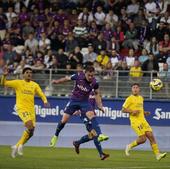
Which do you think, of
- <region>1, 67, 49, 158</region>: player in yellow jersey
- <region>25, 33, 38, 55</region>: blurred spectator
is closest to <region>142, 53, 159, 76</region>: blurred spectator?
<region>25, 33, 38, 55</region>: blurred spectator

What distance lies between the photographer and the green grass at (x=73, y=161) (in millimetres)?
15570

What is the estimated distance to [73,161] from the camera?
666 inches

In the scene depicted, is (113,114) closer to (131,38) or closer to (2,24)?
(131,38)

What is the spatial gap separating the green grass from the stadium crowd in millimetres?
8138

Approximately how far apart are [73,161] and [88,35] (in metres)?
13.5

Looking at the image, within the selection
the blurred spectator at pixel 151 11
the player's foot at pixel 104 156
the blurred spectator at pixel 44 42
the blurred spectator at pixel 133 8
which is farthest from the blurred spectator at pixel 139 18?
the player's foot at pixel 104 156

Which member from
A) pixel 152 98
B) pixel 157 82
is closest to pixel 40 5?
pixel 152 98

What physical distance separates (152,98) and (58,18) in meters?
5.54

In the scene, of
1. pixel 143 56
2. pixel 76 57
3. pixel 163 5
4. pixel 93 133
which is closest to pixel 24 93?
pixel 93 133

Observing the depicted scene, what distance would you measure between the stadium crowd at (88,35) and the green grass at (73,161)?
8.14 meters

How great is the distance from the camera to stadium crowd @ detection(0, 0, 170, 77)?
93.3ft

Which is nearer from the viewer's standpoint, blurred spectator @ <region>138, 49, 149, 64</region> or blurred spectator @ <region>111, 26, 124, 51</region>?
blurred spectator @ <region>138, 49, 149, 64</region>

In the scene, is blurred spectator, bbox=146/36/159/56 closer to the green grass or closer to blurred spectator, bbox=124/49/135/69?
blurred spectator, bbox=124/49/135/69

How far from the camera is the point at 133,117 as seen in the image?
63.7ft
